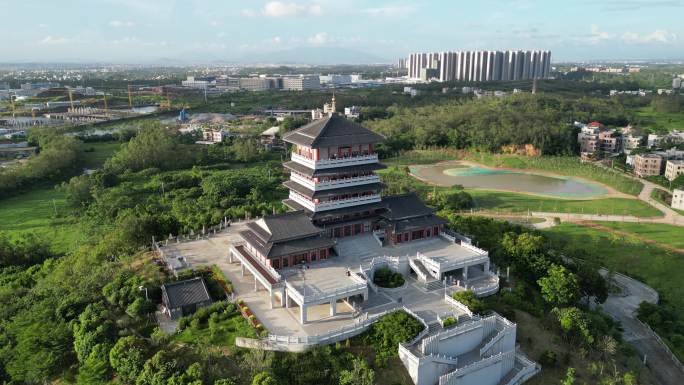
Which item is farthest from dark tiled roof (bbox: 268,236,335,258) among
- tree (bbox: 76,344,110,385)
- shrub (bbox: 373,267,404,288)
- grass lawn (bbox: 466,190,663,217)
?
grass lawn (bbox: 466,190,663,217)

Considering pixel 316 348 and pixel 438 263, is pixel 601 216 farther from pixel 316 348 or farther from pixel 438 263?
pixel 316 348

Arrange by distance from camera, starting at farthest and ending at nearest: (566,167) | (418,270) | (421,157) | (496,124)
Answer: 1. (496,124)
2. (421,157)
3. (566,167)
4. (418,270)

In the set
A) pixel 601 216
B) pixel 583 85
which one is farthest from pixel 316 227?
pixel 583 85

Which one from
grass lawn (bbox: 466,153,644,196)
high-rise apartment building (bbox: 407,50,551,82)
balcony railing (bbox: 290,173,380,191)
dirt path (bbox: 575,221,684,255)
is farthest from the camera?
high-rise apartment building (bbox: 407,50,551,82)

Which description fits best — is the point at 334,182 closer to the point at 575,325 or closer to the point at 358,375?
the point at 358,375

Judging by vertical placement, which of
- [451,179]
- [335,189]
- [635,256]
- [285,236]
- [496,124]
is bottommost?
[451,179]

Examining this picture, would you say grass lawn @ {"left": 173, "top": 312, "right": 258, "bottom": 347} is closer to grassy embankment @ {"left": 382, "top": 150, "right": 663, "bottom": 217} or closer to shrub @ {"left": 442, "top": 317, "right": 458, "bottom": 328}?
shrub @ {"left": 442, "top": 317, "right": 458, "bottom": 328}

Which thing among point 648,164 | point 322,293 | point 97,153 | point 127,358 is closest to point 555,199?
point 648,164
